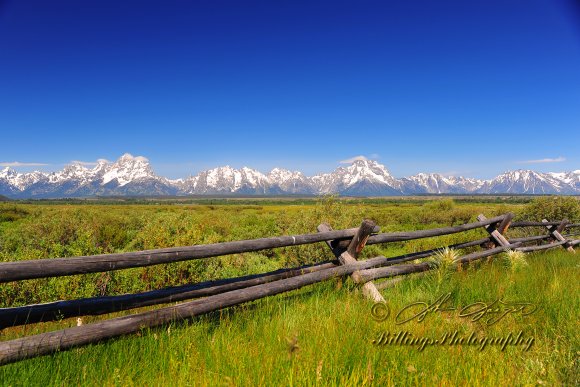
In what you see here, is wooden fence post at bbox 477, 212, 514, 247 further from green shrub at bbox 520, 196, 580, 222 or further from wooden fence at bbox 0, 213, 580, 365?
green shrub at bbox 520, 196, 580, 222

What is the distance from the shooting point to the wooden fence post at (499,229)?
25.9 feet

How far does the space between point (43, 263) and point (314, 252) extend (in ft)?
37.5

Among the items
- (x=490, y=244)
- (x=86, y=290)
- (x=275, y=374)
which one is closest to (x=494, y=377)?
(x=275, y=374)

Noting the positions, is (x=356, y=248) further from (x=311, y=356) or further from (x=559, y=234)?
(x=559, y=234)

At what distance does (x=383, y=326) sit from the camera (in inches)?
116

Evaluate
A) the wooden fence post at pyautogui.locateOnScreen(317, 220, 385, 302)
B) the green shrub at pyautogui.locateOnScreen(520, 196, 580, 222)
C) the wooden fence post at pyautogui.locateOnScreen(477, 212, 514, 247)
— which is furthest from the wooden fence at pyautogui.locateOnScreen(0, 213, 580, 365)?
the green shrub at pyautogui.locateOnScreen(520, 196, 580, 222)

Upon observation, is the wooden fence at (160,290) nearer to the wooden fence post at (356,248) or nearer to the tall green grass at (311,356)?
the wooden fence post at (356,248)

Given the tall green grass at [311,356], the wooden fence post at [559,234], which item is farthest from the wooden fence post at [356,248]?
the wooden fence post at [559,234]

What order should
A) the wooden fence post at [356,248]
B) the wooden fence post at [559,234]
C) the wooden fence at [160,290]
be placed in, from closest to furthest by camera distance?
1. the wooden fence at [160,290]
2. the wooden fence post at [356,248]
3. the wooden fence post at [559,234]

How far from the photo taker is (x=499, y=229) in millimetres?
8156

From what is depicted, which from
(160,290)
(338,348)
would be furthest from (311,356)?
(160,290)

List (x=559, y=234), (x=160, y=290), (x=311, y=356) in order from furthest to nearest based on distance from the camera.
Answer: (x=559, y=234) < (x=160, y=290) < (x=311, y=356)

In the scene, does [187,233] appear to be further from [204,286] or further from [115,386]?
[115,386]

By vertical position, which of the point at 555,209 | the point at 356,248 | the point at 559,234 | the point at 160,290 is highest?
the point at 356,248
